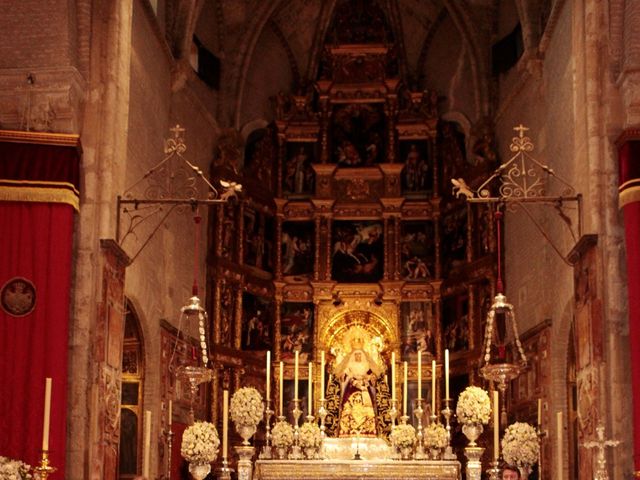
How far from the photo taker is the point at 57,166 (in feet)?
49.3

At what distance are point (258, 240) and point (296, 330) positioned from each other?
2.24 meters

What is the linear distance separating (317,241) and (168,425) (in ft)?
25.2

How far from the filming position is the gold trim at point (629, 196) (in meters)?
14.5

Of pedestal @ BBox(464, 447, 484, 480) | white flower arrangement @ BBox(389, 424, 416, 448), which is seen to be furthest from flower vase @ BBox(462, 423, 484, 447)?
white flower arrangement @ BBox(389, 424, 416, 448)

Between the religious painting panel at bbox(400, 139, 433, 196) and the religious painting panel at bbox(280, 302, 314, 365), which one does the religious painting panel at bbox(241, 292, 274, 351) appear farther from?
the religious painting panel at bbox(400, 139, 433, 196)

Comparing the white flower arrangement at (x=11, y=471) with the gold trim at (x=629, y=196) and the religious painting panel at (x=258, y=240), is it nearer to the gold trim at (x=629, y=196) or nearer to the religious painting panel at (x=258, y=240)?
the gold trim at (x=629, y=196)

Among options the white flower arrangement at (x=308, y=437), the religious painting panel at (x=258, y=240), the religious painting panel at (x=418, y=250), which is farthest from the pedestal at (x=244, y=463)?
the religious painting panel at (x=418, y=250)

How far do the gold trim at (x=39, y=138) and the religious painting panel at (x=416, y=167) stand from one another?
13.0 meters

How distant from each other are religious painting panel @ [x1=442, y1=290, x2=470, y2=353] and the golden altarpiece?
4cm

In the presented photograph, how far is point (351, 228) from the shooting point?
88.2 ft

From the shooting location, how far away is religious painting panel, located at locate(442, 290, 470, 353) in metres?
25.1

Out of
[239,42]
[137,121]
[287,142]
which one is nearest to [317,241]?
[287,142]

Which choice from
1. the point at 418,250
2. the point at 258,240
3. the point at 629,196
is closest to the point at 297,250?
the point at 258,240

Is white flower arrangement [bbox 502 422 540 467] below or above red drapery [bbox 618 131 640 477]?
below
